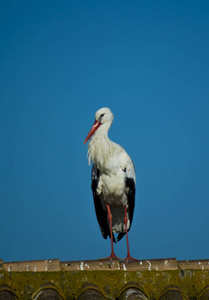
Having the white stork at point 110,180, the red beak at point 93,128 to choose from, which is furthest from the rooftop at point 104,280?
the red beak at point 93,128

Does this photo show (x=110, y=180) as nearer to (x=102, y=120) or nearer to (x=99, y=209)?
(x=99, y=209)

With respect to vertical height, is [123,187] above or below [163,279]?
above

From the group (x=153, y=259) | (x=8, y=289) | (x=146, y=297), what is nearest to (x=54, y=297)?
(x=8, y=289)

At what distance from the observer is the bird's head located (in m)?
7.75

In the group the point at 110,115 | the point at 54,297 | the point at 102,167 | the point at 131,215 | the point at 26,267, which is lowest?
the point at 54,297

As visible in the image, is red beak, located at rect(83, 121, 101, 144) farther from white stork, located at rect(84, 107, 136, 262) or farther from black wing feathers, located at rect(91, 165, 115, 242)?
black wing feathers, located at rect(91, 165, 115, 242)

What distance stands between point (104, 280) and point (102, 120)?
389 cm

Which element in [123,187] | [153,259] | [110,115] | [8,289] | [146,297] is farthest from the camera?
[110,115]

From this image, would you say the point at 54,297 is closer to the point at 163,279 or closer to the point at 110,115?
the point at 163,279

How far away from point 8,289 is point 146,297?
1.16 m

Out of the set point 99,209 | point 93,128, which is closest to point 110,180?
point 99,209

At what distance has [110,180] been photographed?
282 inches

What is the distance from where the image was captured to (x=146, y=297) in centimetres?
417

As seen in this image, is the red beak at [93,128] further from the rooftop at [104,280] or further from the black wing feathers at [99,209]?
the rooftop at [104,280]
